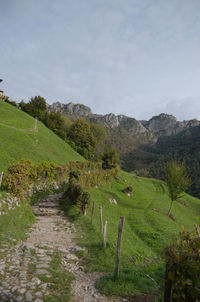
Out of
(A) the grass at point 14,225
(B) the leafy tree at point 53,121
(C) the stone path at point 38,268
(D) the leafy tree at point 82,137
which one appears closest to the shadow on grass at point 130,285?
(C) the stone path at point 38,268

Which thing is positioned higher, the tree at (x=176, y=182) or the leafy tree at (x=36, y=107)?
the leafy tree at (x=36, y=107)

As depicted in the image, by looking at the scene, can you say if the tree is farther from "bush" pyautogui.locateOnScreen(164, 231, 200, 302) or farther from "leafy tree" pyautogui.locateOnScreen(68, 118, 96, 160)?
"leafy tree" pyautogui.locateOnScreen(68, 118, 96, 160)

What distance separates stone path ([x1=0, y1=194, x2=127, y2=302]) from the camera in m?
5.23

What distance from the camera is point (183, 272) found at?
4312 mm

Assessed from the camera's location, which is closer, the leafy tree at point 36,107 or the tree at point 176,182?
the tree at point 176,182

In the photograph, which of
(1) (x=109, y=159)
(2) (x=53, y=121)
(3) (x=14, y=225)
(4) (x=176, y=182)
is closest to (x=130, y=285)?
(3) (x=14, y=225)

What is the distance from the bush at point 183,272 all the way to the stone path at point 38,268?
1995mm

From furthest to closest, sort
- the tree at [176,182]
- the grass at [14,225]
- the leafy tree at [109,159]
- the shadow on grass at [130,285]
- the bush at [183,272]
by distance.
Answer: the leafy tree at [109,159] → the tree at [176,182] → the grass at [14,225] → the shadow on grass at [130,285] → the bush at [183,272]

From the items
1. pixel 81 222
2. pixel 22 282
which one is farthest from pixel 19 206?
pixel 22 282

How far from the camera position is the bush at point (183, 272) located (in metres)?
4.19

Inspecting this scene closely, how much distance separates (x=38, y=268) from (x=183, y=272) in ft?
17.2

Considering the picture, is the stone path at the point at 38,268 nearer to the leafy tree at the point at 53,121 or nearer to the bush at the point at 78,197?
the bush at the point at 78,197

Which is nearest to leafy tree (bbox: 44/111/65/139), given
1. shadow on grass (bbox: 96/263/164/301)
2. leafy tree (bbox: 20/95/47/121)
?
leafy tree (bbox: 20/95/47/121)

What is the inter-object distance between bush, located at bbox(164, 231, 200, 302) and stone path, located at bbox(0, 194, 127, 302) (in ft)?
6.55
